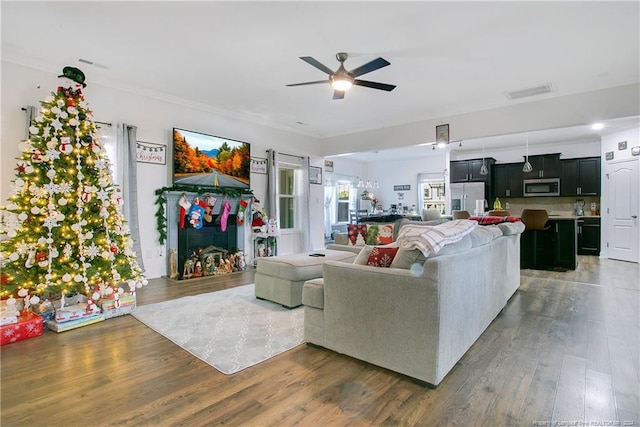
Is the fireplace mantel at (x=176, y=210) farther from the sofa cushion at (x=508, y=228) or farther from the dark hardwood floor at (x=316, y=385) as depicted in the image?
the sofa cushion at (x=508, y=228)

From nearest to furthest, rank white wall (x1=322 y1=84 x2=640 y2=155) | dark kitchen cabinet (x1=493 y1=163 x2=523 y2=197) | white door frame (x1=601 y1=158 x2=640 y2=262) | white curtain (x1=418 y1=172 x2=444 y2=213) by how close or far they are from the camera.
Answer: white wall (x1=322 y1=84 x2=640 y2=155) < white door frame (x1=601 y1=158 x2=640 y2=262) < dark kitchen cabinet (x1=493 y1=163 x2=523 y2=197) < white curtain (x1=418 y1=172 x2=444 y2=213)

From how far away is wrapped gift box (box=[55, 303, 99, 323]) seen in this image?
2885 millimetres

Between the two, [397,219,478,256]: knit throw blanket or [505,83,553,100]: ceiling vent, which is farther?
[505,83,553,100]: ceiling vent

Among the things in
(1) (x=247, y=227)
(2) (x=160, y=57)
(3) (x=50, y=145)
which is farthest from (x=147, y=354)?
(1) (x=247, y=227)

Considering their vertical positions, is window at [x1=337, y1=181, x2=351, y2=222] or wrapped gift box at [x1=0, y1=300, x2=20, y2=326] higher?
window at [x1=337, y1=181, x2=351, y2=222]

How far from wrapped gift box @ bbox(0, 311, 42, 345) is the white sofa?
237 cm

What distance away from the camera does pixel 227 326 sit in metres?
2.96

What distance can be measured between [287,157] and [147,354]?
5.18 m

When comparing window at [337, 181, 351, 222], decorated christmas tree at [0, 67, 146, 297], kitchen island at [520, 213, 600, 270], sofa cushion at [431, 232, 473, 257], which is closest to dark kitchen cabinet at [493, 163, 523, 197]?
kitchen island at [520, 213, 600, 270]

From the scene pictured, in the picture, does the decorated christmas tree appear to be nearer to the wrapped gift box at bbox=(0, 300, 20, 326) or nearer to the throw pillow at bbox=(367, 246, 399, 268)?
the wrapped gift box at bbox=(0, 300, 20, 326)

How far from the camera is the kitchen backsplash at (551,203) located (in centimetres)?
800

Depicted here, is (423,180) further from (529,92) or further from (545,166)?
(529,92)

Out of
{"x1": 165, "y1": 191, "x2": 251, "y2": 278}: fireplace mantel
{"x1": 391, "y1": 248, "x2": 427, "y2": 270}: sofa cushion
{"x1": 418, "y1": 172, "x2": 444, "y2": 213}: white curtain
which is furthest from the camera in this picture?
{"x1": 418, "y1": 172, "x2": 444, "y2": 213}: white curtain

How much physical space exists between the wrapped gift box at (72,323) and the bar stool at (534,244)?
6468 mm
